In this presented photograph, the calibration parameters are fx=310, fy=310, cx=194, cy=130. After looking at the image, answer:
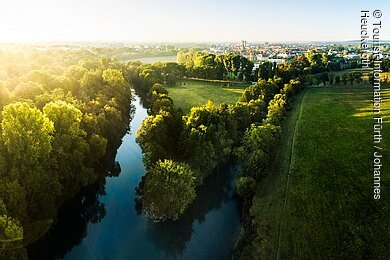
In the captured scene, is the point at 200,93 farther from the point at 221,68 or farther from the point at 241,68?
the point at 241,68

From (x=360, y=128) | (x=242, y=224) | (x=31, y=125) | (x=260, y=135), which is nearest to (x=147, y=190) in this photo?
(x=242, y=224)

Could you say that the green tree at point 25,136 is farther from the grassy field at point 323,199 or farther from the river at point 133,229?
the grassy field at point 323,199

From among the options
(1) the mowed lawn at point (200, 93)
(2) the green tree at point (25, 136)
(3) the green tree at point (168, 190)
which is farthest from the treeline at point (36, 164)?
(1) the mowed lawn at point (200, 93)

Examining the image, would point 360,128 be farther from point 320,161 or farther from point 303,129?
point 320,161

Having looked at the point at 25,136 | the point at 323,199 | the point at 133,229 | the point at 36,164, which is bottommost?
the point at 133,229

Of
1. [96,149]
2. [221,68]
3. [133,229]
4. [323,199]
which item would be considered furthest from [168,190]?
[221,68]

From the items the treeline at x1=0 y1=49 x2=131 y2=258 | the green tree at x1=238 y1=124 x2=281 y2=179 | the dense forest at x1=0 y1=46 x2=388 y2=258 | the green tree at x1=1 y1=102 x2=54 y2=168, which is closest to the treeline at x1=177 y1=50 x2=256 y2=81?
the dense forest at x1=0 y1=46 x2=388 y2=258
